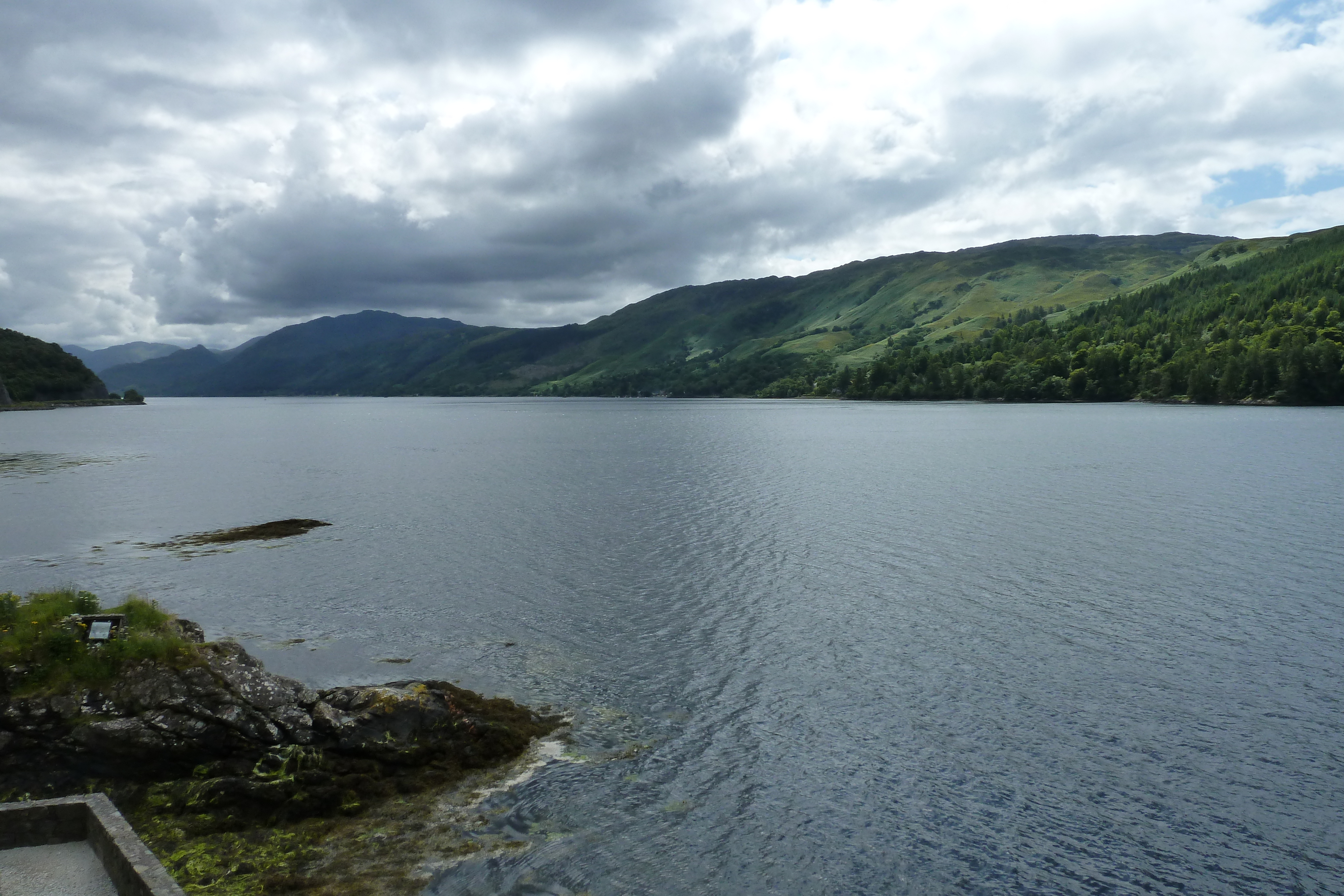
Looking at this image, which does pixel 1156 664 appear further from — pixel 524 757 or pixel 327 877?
pixel 327 877

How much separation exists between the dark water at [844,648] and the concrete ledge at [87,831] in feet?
15.4

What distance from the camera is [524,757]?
18844 millimetres

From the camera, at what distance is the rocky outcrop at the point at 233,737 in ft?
53.4

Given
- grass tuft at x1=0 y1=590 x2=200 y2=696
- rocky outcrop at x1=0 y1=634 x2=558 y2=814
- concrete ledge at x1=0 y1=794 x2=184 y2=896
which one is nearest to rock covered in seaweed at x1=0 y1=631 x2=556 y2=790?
rocky outcrop at x1=0 y1=634 x2=558 y2=814

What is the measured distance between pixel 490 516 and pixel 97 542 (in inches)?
886

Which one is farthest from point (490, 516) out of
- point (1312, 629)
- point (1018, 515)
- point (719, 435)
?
point (719, 435)

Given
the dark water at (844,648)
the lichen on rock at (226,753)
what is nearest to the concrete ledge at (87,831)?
the lichen on rock at (226,753)

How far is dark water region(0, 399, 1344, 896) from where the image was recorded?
15.3 metres

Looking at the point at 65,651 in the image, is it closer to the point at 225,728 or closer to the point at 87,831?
the point at 225,728

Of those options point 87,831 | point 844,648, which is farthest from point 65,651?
point 844,648

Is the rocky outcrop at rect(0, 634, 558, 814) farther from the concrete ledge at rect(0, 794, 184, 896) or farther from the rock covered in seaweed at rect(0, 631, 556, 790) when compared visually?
the concrete ledge at rect(0, 794, 184, 896)

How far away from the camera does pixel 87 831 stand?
516 inches

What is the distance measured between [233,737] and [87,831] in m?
3.91

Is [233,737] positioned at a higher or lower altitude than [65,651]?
lower
